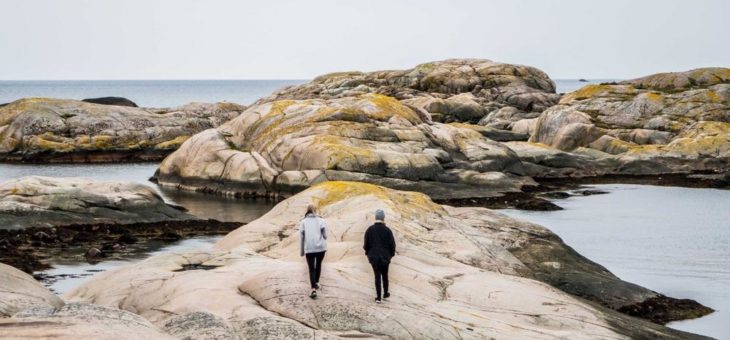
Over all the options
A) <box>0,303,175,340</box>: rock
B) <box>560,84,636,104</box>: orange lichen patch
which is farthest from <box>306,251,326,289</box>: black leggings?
<box>560,84,636,104</box>: orange lichen patch

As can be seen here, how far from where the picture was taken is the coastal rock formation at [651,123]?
7438 centimetres

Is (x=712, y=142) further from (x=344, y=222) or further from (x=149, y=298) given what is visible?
(x=149, y=298)

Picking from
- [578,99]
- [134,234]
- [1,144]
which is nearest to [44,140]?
[1,144]

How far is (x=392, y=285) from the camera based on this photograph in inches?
912

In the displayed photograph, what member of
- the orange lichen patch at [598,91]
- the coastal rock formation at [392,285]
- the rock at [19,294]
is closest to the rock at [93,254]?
the coastal rock formation at [392,285]

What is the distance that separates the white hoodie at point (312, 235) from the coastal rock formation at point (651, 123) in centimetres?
5726

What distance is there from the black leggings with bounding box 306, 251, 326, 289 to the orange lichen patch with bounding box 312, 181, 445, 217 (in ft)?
43.2

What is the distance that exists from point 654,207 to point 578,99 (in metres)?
39.7

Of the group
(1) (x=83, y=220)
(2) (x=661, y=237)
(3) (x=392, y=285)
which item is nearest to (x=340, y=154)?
(1) (x=83, y=220)

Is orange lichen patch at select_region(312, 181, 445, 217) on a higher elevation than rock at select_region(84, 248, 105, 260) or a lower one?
higher

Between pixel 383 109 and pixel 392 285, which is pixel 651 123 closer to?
pixel 383 109

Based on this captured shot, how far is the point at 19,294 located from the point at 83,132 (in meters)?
70.6

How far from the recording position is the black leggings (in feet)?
66.2

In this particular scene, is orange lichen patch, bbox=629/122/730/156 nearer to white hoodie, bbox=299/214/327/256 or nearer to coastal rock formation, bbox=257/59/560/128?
coastal rock formation, bbox=257/59/560/128
